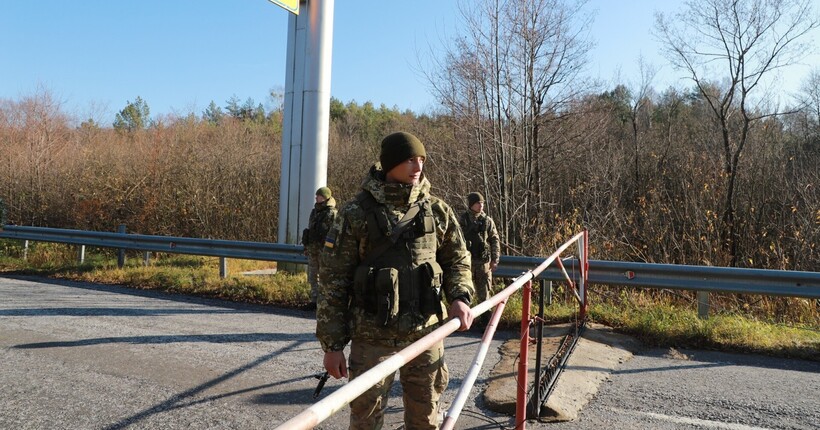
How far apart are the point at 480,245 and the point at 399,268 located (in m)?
4.53

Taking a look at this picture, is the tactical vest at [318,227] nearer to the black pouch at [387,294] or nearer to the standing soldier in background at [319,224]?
the standing soldier in background at [319,224]

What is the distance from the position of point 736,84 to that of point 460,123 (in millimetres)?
8587

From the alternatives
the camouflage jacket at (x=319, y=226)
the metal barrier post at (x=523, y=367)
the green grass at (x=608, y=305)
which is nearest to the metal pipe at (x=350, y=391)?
the metal barrier post at (x=523, y=367)

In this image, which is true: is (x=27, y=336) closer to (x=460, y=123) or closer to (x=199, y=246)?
(x=199, y=246)

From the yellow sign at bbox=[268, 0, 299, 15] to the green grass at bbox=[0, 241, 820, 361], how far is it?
4.67m

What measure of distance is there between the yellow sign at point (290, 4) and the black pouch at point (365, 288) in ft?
26.7

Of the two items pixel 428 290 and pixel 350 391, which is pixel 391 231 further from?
pixel 350 391

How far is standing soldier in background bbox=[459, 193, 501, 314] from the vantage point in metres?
7.01

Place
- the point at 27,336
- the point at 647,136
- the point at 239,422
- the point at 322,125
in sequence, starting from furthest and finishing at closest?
the point at 647,136 < the point at 322,125 < the point at 27,336 < the point at 239,422

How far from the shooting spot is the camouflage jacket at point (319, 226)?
734 cm

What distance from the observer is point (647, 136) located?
24.9 m

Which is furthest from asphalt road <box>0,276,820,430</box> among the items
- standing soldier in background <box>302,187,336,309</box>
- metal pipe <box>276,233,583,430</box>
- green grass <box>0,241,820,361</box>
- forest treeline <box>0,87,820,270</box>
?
forest treeline <box>0,87,820,270</box>

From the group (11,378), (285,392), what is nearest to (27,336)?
(11,378)

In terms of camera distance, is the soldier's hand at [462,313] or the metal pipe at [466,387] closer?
the metal pipe at [466,387]
